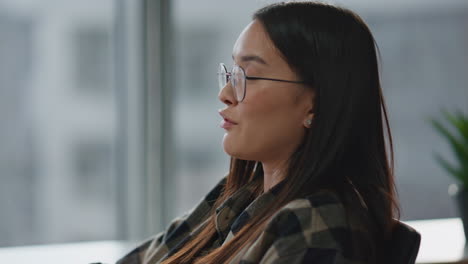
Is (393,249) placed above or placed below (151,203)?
above

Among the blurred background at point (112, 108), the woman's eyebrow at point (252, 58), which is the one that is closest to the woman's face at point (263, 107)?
the woman's eyebrow at point (252, 58)

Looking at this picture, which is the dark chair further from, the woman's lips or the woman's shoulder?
the woman's lips

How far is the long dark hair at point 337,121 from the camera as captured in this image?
1310 millimetres

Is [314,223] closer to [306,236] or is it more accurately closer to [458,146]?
[306,236]

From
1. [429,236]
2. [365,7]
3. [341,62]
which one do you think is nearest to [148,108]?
[365,7]

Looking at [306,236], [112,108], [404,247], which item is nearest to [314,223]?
[306,236]

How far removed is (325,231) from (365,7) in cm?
186

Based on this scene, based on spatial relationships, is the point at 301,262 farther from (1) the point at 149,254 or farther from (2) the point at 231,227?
(1) the point at 149,254

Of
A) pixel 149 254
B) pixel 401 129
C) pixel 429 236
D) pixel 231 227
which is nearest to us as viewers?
pixel 231 227

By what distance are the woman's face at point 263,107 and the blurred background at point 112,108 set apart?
4.11 ft

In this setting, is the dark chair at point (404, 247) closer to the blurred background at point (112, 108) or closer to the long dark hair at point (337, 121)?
the long dark hair at point (337, 121)

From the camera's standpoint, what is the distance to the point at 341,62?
1310 millimetres

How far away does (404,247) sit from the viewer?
1.24m

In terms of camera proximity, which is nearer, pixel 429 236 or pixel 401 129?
pixel 429 236
